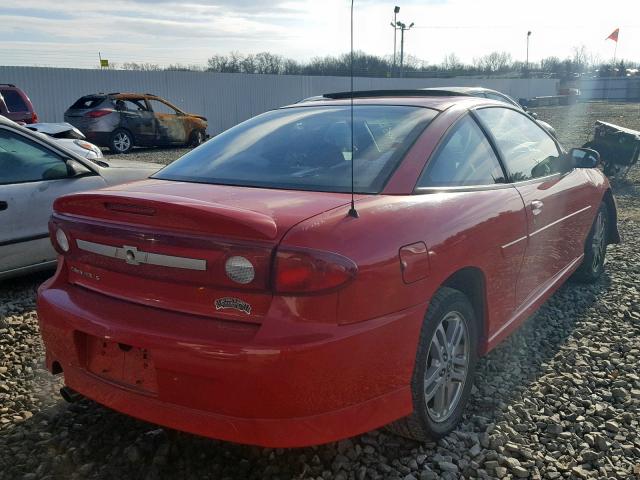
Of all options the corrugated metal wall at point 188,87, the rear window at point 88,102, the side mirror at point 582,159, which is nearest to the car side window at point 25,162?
the side mirror at point 582,159

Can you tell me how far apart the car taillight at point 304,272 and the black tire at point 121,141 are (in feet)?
49.1

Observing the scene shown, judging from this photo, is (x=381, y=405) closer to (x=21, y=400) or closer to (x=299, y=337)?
(x=299, y=337)

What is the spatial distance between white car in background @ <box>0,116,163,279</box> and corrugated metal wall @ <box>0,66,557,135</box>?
1650 cm

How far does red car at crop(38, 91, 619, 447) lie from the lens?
2.05 m

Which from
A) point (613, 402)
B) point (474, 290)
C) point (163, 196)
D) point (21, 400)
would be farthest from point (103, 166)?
point (613, 402)

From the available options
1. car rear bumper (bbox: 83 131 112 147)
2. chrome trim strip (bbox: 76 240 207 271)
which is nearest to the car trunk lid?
chrome trim strip (bbox: 76 240 207 271)

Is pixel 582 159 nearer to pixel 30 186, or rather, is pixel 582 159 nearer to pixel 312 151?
pixel 312 151

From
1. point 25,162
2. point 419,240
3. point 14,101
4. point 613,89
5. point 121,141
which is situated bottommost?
point 121,141

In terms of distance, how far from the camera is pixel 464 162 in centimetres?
302

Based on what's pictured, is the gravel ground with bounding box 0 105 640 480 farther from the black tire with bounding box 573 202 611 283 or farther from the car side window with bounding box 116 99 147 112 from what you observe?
the car side window with bounding box 116 99 147 112

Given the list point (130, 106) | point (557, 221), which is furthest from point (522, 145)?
point (130, 106)

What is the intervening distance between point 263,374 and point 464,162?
63.5 inches

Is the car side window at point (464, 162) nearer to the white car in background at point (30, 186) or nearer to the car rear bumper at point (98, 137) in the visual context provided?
the white car in background at point (30, 186)

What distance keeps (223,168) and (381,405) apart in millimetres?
1398
